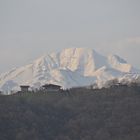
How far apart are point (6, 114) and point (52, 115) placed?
1045 cm

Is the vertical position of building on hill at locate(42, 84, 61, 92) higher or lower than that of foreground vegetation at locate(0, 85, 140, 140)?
higher

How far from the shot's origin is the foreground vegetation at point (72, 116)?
393 feet

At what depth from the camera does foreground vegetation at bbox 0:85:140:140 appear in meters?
120

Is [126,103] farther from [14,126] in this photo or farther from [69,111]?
[14,126]

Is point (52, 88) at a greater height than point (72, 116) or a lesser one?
greater

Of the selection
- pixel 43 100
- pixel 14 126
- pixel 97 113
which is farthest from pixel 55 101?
pixel 14 126

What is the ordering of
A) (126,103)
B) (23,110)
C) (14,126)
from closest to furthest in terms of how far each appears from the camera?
(14,126) → (23,110) → (126,103)

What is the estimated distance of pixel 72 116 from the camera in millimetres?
131625

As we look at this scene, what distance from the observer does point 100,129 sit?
4825 inches

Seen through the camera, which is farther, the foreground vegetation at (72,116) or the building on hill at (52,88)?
the building on hill at (52,88)

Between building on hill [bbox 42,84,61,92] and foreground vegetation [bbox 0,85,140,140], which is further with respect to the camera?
building on hill [bbox 42,84,61,92]

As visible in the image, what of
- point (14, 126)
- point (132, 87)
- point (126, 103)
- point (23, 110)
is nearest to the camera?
point (14, 126)

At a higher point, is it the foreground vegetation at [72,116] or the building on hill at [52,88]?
the building on hill at [52,88]

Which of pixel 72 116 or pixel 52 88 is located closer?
pixel 72 116
